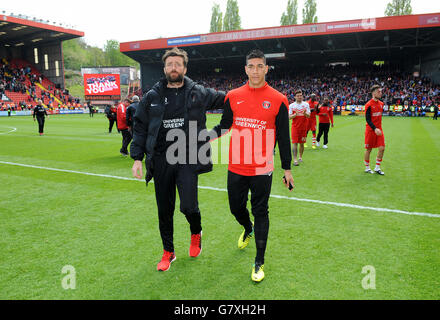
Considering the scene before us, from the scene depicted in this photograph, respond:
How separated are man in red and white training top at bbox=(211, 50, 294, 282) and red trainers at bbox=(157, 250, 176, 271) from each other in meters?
1.00

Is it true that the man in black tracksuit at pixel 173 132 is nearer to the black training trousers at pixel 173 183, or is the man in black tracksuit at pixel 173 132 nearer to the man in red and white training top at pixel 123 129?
the black training trousers at pixel 173 183

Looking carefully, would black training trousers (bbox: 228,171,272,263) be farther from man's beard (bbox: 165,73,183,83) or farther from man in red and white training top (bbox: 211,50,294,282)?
man's beard (bbox: 165,73,183,83)

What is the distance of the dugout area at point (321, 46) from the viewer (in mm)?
32562

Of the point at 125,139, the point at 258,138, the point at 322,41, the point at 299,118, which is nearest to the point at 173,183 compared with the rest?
the point at 258,138

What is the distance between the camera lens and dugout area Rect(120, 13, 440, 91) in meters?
32.6

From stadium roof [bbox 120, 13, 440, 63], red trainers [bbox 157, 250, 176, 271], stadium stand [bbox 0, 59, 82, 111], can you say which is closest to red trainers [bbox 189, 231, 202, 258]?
red trainers [bbox 157, 250, 176, 271]

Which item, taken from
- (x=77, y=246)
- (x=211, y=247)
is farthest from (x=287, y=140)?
(x=77, y=246)

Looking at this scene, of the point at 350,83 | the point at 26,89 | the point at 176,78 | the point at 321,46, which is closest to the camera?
the point at 176,78

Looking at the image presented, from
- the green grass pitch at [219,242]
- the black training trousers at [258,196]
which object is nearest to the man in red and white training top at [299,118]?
the green grass pitch at [219,242]

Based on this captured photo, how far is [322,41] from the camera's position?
3834 cm

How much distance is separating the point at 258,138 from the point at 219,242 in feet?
5.54

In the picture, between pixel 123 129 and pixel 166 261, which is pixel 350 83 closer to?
pixel 123 129

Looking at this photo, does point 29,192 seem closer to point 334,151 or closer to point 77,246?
point 77,246

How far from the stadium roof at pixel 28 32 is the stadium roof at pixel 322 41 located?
11.2m
